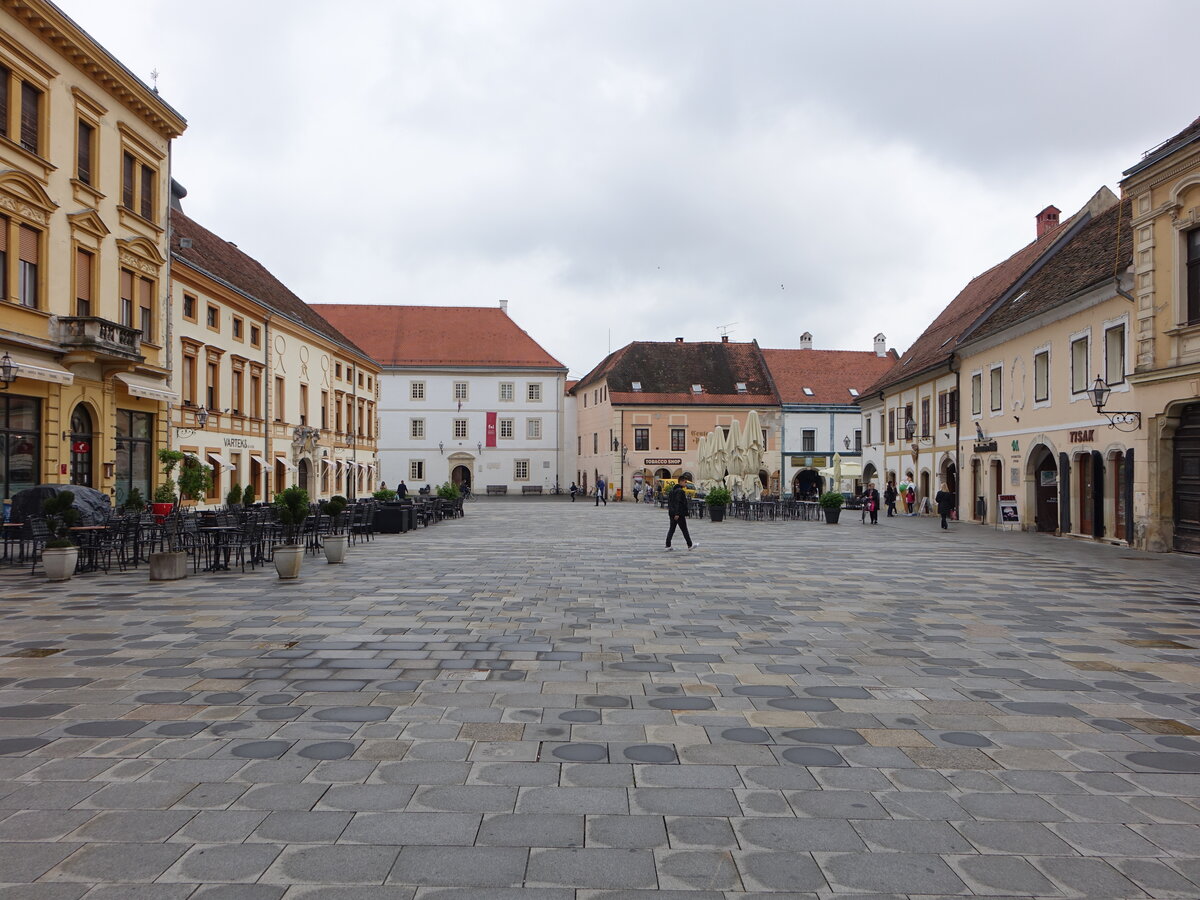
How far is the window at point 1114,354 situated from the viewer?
70.5ft

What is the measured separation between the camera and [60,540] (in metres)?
13.9

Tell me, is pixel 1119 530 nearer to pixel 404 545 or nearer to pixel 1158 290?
pixel 1158 290

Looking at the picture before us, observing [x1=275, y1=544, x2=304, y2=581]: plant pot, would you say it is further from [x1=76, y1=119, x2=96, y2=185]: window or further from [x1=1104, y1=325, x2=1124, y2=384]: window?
[x1=1104, y1=325, x2=1124, y2=384]: window

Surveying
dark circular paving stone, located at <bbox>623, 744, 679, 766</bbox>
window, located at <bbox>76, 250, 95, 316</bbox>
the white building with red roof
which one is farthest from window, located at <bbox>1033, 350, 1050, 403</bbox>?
the white building with red roof

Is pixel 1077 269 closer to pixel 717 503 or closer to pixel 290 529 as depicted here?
pixel 717 503

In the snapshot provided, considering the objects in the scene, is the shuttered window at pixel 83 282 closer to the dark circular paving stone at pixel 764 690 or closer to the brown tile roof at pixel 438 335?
the dark circular paving stone at pixel 764 690

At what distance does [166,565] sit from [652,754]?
36.6 feet

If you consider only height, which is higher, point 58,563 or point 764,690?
point 58,563

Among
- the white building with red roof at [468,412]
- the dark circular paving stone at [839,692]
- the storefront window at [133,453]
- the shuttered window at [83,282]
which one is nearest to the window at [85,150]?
the shuttered window at [83,282]

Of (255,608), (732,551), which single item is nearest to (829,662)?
(255,608)

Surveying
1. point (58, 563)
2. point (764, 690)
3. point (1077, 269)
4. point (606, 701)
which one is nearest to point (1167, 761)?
point (764, 690)

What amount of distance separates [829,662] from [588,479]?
60.7 meters

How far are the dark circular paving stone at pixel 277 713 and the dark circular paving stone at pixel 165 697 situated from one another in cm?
74

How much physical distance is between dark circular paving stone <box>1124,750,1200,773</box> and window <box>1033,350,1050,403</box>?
74.2 feet
